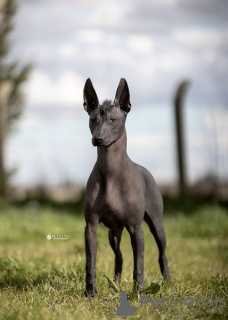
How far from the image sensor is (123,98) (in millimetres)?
3758

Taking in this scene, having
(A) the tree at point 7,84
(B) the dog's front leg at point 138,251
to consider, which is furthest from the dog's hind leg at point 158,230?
(A) the tree at point 7,84

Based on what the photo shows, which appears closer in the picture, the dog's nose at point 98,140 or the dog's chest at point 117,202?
the dog's nose at point 98,140

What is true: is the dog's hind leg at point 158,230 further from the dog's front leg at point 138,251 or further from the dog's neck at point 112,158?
the dog's neck at point 112,158

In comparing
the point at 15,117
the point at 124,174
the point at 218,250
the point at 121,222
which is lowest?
the point at 218,250

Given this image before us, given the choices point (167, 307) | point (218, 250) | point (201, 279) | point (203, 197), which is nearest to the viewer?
point (167, 307)

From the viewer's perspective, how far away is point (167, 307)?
355 centimetres

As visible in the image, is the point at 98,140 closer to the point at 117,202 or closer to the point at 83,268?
the point at 117,202

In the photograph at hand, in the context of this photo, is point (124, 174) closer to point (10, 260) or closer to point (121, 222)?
point (121, 222)

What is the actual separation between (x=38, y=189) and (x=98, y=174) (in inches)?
314

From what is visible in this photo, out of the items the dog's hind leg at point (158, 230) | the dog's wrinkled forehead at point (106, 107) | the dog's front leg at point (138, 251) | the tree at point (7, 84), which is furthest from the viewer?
the tree at point (7, 84)

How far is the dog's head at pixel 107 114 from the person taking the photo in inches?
139

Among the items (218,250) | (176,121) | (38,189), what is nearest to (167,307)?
(218,250)

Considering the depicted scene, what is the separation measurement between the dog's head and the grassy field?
1.16 m

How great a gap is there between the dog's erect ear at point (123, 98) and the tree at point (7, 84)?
8.95 meters
